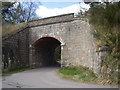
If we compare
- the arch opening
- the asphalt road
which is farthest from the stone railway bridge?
the asphalt road

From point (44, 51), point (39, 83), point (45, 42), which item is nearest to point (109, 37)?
point (39, 83)

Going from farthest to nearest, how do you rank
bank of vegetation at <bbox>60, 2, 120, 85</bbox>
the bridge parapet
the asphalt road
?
the bridge parapet
bank of vegetation at <bbox>60, 2, 120, 85</bbox>
the asphalt road

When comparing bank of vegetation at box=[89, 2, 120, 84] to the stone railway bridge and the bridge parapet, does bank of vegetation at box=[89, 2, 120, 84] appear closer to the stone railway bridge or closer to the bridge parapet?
the stone railway bridge

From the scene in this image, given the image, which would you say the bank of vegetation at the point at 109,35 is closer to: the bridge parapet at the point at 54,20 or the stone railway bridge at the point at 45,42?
the stone railway bridge at the point at 45,42

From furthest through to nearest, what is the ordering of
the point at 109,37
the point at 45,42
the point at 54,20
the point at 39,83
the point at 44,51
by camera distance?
the point at 44,51
the point at 45,42
the point at 54,20
the point at 109,37
the point at 39,83

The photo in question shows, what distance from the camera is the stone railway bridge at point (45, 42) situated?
1658 cm

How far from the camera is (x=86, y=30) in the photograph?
16250 millimetres

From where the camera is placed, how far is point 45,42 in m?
21.8

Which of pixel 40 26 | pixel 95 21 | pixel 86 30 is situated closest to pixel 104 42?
pixel 95 21

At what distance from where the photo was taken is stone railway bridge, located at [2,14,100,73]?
653 inches

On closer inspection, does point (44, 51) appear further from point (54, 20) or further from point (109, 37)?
point (109, 37)

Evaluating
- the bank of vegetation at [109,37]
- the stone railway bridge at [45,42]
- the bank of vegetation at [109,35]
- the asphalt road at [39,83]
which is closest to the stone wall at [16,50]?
the stone railway bridge at [45,42]

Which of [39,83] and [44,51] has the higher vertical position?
[44,51]

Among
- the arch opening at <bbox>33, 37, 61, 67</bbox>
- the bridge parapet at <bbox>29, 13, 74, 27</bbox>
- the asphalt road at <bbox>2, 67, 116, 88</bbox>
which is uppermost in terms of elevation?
the bridge parapet at <bbox>29, 13, 74, 27</bbox>
